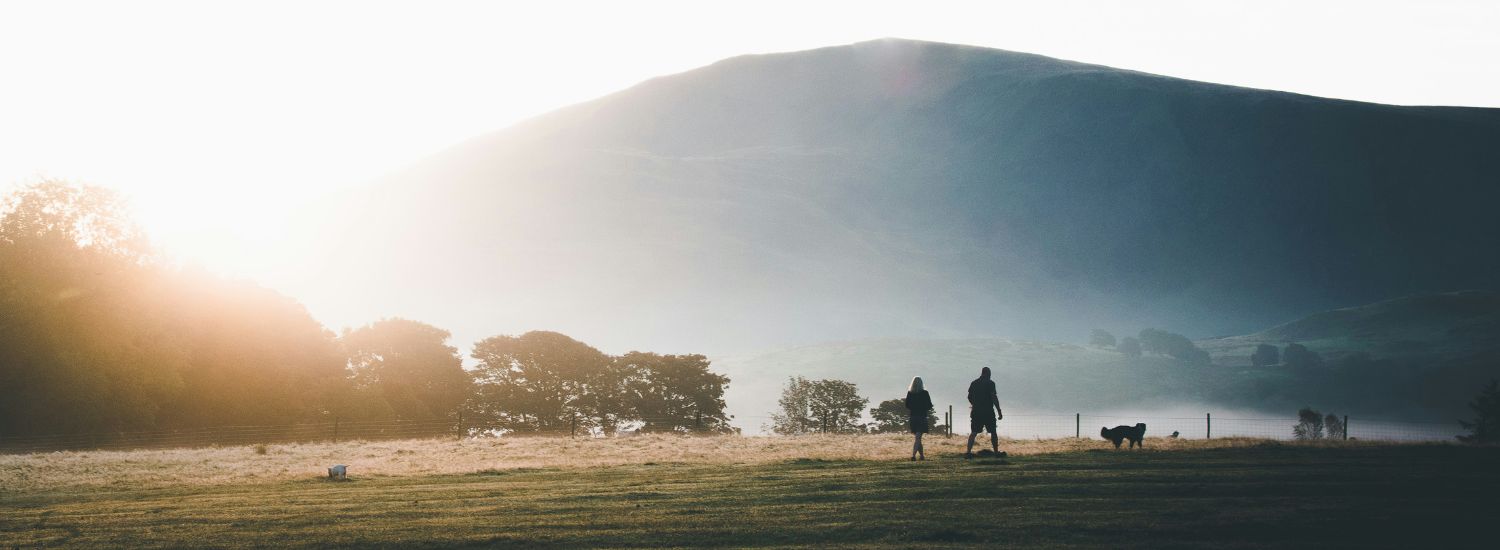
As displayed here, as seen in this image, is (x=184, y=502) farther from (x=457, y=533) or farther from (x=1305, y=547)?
(x=1305, y=547)

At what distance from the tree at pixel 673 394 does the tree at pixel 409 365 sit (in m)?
12.6

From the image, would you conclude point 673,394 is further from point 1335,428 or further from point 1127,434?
point 1127,434

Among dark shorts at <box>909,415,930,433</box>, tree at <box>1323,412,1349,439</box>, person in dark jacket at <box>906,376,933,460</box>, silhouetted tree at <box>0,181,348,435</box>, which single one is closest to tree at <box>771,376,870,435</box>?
tree at <box>1323,412,1349,439</box>

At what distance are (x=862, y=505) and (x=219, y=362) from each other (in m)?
56.0

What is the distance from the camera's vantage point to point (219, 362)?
2386 inches

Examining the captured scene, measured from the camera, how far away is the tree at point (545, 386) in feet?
241

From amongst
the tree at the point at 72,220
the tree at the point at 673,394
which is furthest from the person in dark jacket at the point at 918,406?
the tree at the point at 72,220

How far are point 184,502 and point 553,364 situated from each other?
→ 56353mm

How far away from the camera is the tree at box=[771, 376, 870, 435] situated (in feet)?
265

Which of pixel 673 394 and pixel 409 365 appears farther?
pixel 673 394

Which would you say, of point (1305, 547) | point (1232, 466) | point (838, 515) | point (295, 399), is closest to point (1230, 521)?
point (1305, 547)

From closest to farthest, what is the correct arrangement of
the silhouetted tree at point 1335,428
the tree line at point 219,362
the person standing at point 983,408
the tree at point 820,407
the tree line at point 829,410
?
the person standing at point 983,408 < the tree line at point 219,362 < the silhouetted tree at point 1335,428 < the tree line at point 829,410 < the tree at point 820,407

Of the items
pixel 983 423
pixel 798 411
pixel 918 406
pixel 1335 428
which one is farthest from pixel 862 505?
pixel 798 411

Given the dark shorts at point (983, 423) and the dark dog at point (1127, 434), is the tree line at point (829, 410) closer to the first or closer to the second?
the dark dog at point (1127, 434)
